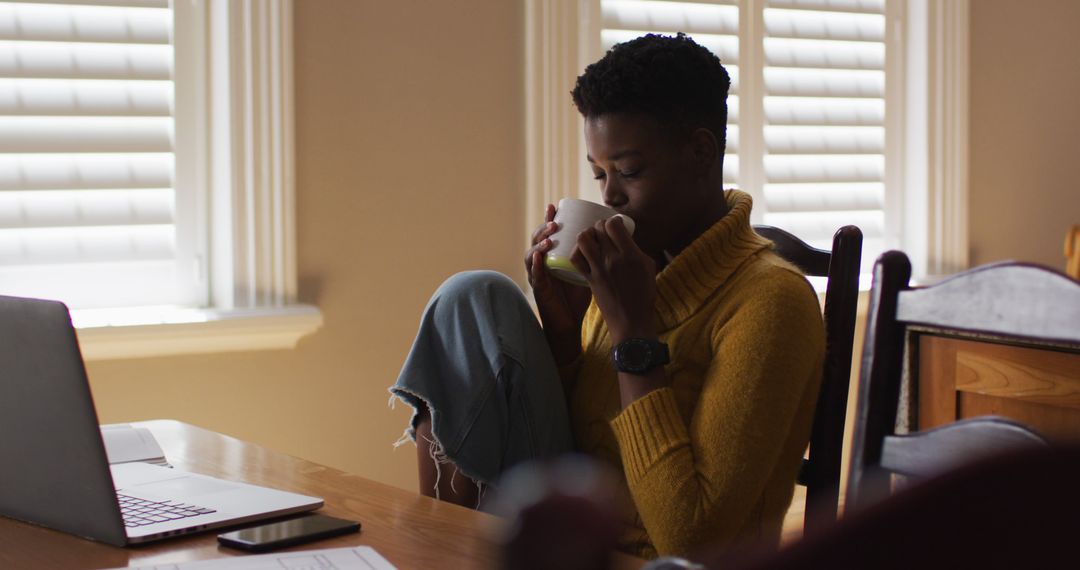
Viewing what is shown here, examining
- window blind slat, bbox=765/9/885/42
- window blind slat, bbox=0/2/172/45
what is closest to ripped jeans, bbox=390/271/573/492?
window blind slat, bbox=0/2/172/45

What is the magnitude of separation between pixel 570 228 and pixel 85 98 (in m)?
1.30

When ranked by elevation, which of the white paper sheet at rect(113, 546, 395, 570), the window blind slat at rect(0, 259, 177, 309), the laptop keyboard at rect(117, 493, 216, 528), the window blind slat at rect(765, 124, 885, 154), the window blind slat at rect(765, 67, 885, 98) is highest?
the window blind slat at rect(765, 67, 885, 98)

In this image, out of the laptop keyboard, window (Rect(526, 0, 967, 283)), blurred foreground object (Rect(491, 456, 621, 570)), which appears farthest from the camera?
window (Rect(526, 0, 967, 283))

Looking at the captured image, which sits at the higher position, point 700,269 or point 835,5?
point 835,5

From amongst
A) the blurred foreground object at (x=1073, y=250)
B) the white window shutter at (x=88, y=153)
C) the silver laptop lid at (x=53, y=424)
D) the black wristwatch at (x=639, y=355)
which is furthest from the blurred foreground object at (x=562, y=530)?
the blurred foreground object at (x=1073, y=250)

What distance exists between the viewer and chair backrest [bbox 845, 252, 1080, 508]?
0.73 m

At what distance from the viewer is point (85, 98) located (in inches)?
85.2

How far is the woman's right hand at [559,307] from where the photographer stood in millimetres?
1470

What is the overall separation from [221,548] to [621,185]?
0.69m

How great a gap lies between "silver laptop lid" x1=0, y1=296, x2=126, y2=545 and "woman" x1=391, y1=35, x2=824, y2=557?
41 cm

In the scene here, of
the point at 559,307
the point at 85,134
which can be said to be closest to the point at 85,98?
the point at 85,134

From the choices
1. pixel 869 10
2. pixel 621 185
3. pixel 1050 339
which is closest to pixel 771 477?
pixel 621 185

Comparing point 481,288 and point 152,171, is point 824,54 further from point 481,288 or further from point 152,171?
point 481,288

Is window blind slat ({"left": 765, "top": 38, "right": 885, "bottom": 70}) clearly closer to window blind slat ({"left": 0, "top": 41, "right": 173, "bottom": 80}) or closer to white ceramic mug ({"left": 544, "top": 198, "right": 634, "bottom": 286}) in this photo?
window blind slat ({"left": 0, "top": 41, "right": 173, "bottom": 80})
